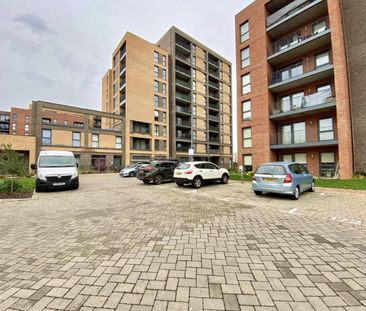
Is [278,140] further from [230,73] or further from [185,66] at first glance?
[230,73]

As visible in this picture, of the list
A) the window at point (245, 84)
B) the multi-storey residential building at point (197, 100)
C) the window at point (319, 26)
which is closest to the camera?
the window at point (319, 26)

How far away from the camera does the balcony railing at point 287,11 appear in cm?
1720

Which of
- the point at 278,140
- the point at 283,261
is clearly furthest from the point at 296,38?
the point at 283,261

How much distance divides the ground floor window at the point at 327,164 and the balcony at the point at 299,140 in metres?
1.18

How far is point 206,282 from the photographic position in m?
2.65

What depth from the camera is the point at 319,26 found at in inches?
660

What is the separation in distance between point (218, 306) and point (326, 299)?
4.13ft

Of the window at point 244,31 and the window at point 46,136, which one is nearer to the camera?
the window at point 244,31

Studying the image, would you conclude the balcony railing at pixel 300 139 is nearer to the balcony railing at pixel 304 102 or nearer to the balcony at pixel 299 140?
the balcony at pixel 299 140

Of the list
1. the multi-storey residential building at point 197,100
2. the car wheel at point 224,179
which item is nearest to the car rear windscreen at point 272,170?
the car wheel at point 224,179

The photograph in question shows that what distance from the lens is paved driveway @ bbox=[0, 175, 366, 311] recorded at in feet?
7.63

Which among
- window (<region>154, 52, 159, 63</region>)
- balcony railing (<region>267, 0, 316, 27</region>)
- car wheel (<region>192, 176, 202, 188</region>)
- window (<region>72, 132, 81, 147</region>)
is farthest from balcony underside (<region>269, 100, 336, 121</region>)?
window (<region>154, 52, 159, 63</region>)

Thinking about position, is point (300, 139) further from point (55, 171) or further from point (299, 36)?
point (55, 171)

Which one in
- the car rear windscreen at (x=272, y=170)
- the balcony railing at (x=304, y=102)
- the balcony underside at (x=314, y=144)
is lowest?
the car rear windscreen at (x=272, y=170)
